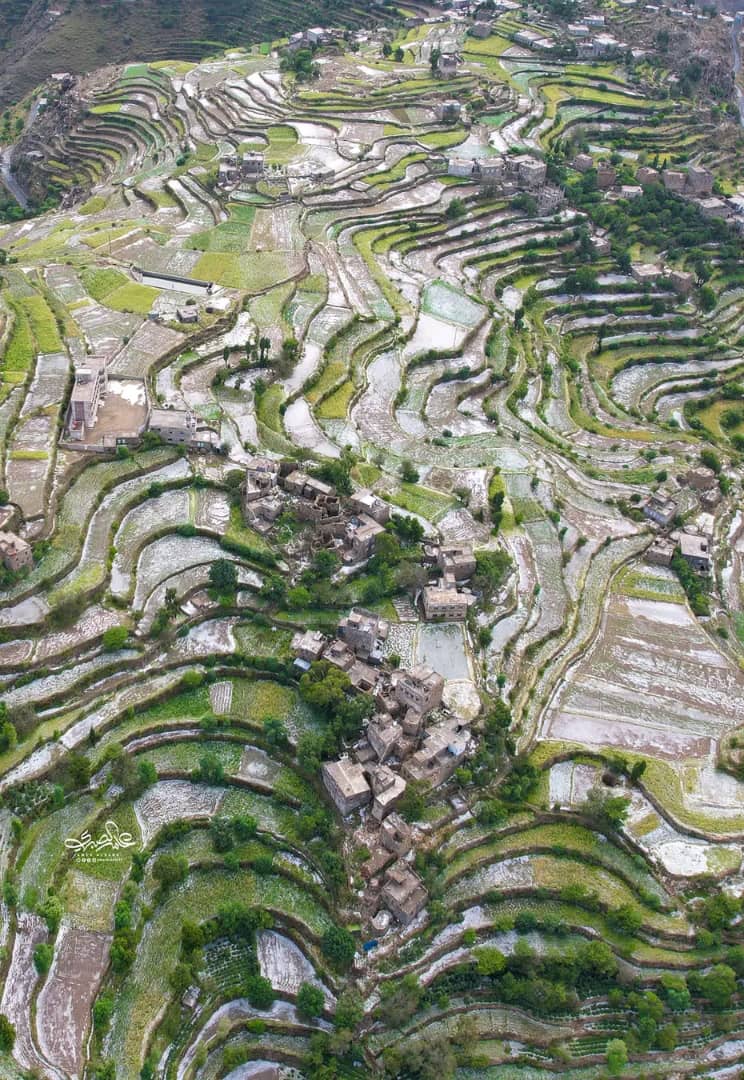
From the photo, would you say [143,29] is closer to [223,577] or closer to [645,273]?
[645,273]

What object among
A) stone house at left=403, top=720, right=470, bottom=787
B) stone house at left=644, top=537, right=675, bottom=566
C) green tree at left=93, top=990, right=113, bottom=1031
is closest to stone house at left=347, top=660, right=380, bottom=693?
stone house at left=403, top=720, right=470, bottom=787

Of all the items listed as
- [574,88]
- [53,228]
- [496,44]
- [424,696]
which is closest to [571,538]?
[424,696]

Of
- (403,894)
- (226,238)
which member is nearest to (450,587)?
(403,894)

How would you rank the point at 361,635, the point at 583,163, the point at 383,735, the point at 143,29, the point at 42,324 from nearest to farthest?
1. the point at 383,735
2. the point at 361,635
3. the point at 42,324
4. the point at 583,163
5. the point at 143,29

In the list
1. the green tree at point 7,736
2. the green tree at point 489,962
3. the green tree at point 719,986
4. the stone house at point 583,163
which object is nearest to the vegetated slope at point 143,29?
the stone house at point 583,163

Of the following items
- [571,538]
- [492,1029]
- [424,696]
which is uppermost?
[571,538]

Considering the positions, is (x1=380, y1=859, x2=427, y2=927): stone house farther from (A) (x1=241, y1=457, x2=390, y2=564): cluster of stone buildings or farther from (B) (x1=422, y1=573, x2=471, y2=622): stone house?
(A) (x1=241, y1=457, x2=390, y2=564): cluster of stone buildings

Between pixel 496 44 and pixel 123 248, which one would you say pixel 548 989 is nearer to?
pixel 123 248
